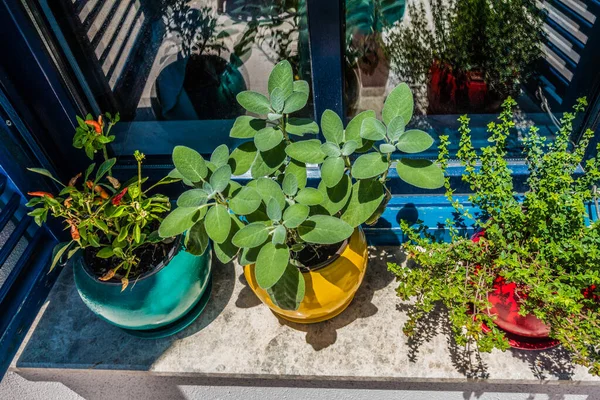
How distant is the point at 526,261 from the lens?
3.83ft

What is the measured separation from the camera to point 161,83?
54.7 inches

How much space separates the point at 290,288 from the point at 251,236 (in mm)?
167

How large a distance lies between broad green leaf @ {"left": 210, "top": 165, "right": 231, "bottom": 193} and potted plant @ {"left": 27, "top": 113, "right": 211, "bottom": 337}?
0.71ft

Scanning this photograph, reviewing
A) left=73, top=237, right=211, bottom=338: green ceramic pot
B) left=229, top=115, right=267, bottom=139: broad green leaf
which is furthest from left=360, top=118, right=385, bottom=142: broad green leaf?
left=73, top=237, right=211, bottom=338: green ceramic pot

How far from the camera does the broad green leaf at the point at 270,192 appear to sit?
1.05 metres

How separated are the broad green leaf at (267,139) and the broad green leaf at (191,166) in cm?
12

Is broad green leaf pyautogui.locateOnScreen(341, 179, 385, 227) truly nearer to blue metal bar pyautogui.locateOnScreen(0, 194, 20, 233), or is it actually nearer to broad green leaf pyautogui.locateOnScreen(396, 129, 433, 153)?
broad green leaf pyautogui.locateOnScreen(396, 129, 433, 153)

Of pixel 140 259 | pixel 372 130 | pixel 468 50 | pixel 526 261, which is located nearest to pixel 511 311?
pixel 526 261

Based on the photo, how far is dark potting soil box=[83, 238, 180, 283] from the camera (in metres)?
1.26

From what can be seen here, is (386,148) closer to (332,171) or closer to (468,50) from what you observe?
(332,171)

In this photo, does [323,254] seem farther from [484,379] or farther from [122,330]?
[122,330]

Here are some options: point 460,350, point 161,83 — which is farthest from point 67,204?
point 460,350

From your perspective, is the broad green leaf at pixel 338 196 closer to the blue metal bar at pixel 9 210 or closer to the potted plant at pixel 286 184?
the potted plant at pixel 286 184

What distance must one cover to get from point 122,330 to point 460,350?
0.86 metres
